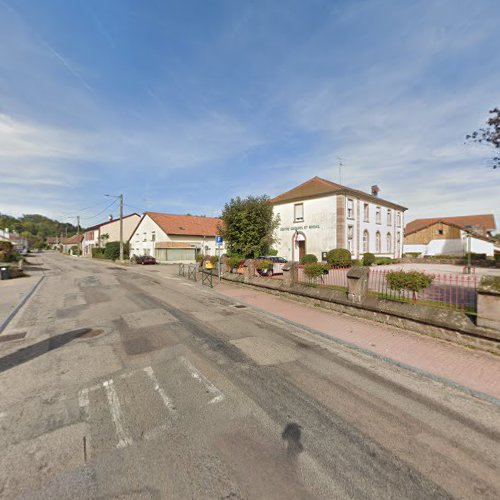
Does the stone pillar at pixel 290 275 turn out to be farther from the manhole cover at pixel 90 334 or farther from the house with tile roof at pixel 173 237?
the house with tile roof at pixel 173 237

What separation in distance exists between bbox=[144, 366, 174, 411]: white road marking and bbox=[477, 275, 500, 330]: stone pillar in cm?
670

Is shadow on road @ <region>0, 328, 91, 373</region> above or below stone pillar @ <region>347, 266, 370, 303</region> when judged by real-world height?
below

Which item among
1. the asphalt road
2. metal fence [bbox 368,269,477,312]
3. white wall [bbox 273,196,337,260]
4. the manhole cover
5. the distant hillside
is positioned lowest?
the asphalt road

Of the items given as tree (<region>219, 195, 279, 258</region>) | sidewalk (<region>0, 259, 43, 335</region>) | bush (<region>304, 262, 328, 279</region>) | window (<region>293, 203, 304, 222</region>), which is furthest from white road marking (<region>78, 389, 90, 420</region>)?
window (<region>293, 203, 304, 222</region>)

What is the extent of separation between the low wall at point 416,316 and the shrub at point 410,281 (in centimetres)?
59

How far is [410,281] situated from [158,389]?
7.14 metres

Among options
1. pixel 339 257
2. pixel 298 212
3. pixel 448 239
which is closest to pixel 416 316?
pixel 339 257

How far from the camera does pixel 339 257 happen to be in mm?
21422

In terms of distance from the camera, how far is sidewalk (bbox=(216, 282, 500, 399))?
4.64 metres

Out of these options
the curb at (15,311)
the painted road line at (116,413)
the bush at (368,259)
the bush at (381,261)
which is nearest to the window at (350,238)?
the bush at (368,259)

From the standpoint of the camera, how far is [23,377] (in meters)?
4.45

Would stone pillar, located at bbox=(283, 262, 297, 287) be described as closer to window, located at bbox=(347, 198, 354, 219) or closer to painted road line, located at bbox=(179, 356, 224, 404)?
painted road line, located at bbox=(179, 356, 224, 404)

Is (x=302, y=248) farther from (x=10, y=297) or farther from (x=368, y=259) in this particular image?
(x=10, y=297)

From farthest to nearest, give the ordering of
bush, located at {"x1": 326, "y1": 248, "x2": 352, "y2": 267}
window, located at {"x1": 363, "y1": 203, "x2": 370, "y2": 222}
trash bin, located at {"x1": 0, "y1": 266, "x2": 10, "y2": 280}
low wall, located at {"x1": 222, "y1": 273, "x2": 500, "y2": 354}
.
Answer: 1. window, located at {"x1": 363, "y1": 203, "x2": 370, "y2": 222}
2. bush, located at {"x1": 326, "y1": 248, "x2": 352, "y2": 267}
3. trash bin, located at {"x1": 0, "y1": 266, "x2": 10, "y2": 280}
4. low wall, located at {"x1": 222, "y1": 273, "x2": 500, "y2": 354}
